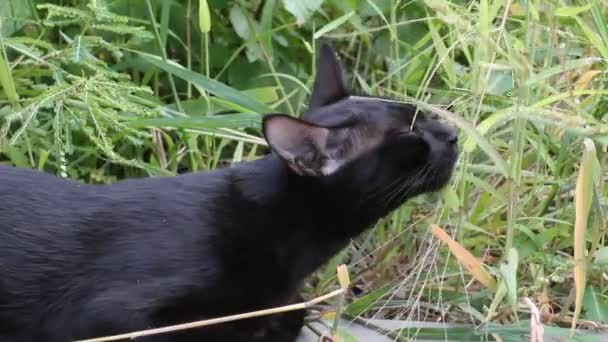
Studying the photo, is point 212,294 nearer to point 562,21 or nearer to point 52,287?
point 52,287

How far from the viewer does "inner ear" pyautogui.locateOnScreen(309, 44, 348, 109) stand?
1.69 meters

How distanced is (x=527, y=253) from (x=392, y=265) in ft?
0.81

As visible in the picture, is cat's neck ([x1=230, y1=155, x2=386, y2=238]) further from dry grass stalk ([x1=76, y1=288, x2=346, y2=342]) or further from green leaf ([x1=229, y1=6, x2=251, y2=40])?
green leaf ([x1=229, y1=6, x2=251, y2=40])

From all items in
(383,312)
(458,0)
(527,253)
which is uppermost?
(458,0)

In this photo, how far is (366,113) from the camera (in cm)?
158

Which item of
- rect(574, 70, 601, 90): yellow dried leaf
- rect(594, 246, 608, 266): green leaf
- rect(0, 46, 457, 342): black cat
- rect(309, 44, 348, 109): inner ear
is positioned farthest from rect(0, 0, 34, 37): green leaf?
rect(594, 246, 608, 266): green leaf

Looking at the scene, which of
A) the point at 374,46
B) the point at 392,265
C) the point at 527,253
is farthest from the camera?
the point at 374,46

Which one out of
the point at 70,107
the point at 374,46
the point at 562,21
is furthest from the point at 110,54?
the point at 562,21

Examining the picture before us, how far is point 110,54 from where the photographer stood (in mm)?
2195

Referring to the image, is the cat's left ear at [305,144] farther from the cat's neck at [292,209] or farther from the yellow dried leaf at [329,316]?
the yellow dried leaf at [329,316]

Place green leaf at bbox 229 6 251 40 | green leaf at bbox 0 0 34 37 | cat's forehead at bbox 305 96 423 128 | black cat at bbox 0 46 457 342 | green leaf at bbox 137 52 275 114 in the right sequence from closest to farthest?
black cat at bbox 0 46 457 342
cat's forehead at bbox 305 96 423 128
green leaf at bbox 137 52 275 114
green leaf at bbox 0 0 34 37
green leaf at bbox 229 6 251 40

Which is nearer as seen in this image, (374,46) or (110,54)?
(110,54)

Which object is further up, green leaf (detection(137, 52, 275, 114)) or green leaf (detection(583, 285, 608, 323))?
green leaf (detection(137, 52, 275, 114))

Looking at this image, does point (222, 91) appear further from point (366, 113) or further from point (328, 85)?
point (366, 113)
